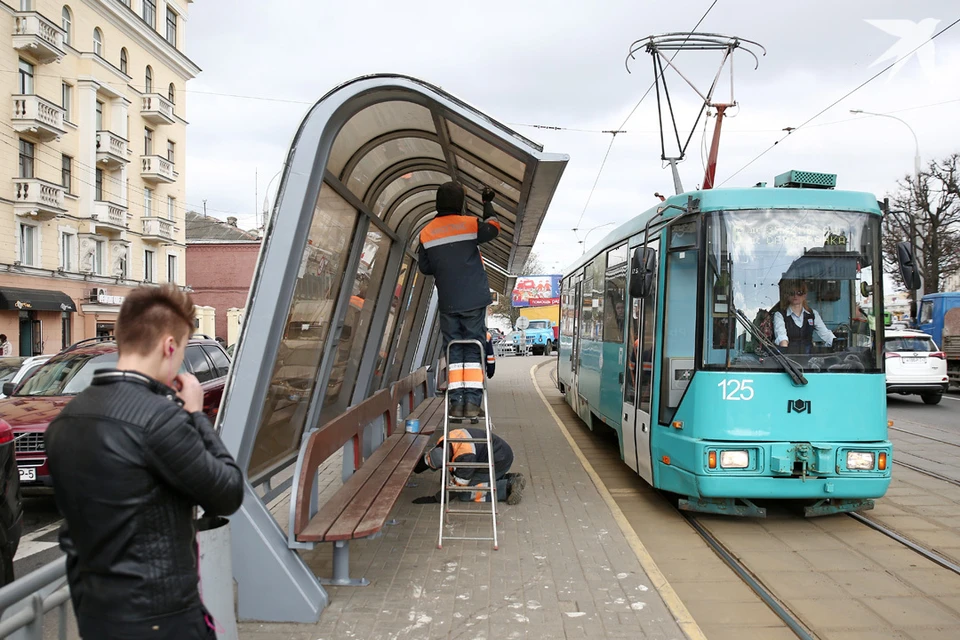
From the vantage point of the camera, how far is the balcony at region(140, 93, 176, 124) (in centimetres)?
3684

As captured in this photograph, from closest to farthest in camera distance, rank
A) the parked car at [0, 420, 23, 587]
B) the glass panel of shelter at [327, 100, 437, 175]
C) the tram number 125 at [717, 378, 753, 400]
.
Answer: the parked car at [0, 420, 23, 587], the glass panel of shelter at [327, 100, 437, 175], the tram number 125 at [717, 378, 753, 400]

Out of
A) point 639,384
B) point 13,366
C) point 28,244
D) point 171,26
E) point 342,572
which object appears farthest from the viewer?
point 171,26

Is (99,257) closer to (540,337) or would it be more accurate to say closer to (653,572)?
(540,337)

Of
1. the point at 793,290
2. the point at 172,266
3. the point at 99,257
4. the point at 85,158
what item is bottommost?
the point at 793,290

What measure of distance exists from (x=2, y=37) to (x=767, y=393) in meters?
29.7

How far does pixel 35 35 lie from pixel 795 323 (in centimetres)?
2932

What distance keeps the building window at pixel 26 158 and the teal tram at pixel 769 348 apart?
28923mm

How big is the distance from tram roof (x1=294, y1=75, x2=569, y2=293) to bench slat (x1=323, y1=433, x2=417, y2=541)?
2134 mm

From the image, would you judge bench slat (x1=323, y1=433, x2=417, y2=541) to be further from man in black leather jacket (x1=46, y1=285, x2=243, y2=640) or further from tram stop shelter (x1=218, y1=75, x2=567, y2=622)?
man in black leather jacket (x1=46, y1=285, x2=243, y2=640)

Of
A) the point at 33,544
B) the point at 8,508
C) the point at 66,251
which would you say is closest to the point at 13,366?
the point at 33,544

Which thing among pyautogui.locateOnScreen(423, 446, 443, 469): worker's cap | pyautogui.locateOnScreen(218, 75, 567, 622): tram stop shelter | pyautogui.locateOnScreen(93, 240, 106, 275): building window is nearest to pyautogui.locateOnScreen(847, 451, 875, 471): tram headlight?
pyautogui.locateOnScreen(218, 75, 567, 622): tram stop shelter

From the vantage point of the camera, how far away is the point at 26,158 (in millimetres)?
29281

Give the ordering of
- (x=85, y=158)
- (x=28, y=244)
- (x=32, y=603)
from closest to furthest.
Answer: (x=32, y=603)
(x=28, y=244)
(x=85, y=158)

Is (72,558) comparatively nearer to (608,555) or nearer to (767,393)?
(608,555)
